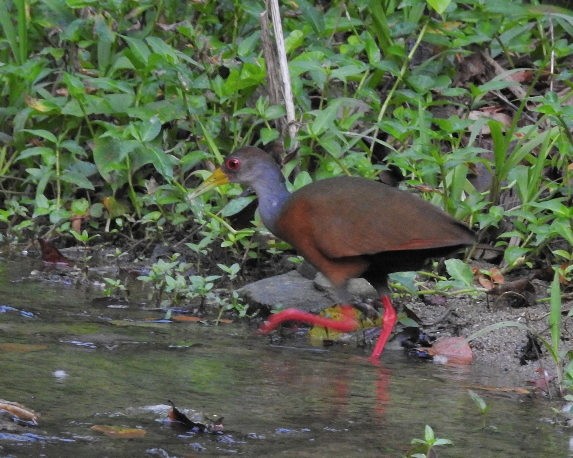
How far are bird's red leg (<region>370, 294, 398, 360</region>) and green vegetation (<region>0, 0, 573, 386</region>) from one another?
29.5 inches

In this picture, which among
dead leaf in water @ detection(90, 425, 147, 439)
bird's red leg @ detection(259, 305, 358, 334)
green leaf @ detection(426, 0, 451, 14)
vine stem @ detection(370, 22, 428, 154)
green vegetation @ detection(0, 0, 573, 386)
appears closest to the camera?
dead leaf in water @ detection(90, 425, 147, 439)

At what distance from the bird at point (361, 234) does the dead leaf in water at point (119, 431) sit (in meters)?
1.76

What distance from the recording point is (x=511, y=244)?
20.8ft

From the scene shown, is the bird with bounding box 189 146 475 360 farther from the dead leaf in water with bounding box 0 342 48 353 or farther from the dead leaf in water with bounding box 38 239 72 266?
the dead leaf in water with bounding box 38 239 72 266

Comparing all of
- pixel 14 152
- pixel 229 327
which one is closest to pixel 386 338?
pixel 229 327

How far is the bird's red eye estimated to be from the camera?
6348mm

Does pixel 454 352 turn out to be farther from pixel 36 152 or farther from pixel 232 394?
pixel 36 152

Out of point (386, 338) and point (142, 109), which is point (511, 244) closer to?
point (386, 338)

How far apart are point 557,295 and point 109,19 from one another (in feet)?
13.6

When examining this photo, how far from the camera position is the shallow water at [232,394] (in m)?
3.73

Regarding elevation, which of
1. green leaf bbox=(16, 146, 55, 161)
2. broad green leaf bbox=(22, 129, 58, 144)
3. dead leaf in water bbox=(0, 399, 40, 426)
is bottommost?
green leaf bbox=(16, 146, 55, 161)


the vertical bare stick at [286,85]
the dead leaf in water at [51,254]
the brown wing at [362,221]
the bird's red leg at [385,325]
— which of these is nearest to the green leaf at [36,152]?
the dead leaf in water at [51,254]

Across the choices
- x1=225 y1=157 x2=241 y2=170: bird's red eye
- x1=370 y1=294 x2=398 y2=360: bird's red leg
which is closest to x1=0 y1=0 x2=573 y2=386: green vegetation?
x1=225 y1=157 x2=241 y2=170: bird's red eye

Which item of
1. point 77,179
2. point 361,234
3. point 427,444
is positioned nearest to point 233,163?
point 361,234
